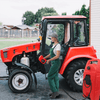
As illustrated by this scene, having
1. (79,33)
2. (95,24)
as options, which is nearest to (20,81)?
(79,33)

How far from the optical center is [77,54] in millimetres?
5043

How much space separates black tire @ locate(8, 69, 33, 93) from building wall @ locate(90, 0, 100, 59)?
728cm

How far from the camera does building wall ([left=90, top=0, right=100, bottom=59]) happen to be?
11016mm

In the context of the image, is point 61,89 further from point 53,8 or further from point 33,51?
point 53,8

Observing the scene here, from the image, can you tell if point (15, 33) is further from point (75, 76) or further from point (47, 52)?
point (75, 76)

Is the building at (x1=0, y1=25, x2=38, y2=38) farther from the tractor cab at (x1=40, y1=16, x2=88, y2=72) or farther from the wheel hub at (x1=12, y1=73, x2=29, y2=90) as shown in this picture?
the wheel hub at (x1=12, y1=73, x2=29, y2=90)

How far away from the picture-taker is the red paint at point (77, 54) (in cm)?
496

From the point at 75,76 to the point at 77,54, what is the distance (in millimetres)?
698

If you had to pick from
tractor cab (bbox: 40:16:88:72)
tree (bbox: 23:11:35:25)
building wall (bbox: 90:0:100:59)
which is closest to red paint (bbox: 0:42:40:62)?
tractor cab (bbox: 40:16:88:72)

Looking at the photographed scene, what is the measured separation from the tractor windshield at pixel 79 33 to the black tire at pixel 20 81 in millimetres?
1862

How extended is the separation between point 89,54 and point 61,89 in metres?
1.52

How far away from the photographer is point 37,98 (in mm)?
4609

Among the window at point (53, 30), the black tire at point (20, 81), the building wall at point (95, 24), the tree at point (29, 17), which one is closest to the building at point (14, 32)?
the building wall at point (95, 24)

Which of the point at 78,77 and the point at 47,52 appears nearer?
the point at 78,77
